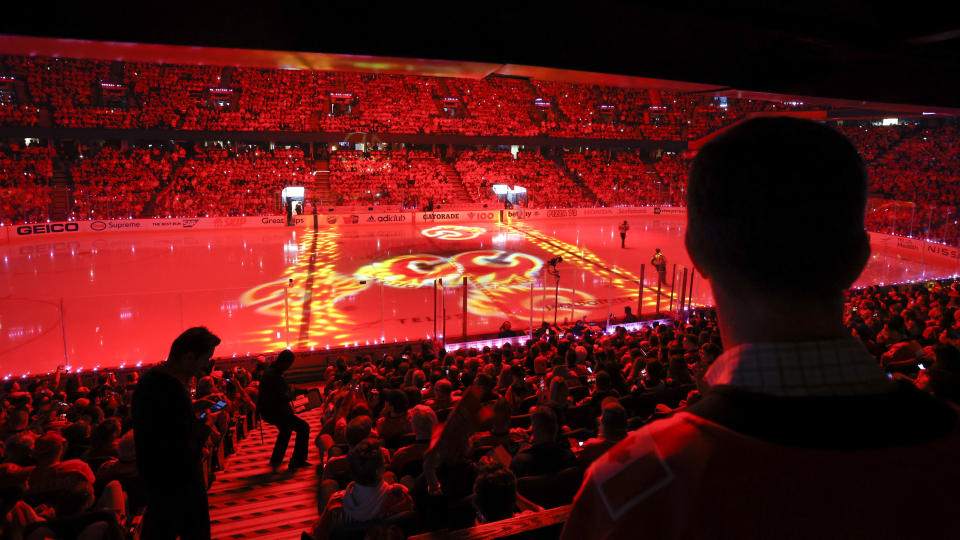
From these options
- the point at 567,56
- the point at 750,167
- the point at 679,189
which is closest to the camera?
the point at 750,167

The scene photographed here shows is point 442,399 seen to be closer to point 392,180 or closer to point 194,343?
point 194,343

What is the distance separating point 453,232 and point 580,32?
3021 centimetres

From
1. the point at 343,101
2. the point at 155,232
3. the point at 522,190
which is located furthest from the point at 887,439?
the point at 343,101

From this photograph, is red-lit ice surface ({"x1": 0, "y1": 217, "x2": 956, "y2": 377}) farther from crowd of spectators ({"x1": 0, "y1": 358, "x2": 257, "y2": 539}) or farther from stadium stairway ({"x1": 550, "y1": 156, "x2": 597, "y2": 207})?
stadium stairway ({"x1": 550, "y1": 156, "x2": 597, "y2": 207})

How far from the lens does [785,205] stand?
3.18 ft

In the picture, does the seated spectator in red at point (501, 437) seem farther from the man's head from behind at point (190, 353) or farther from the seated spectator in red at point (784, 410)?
the seated spectator in red at point (784, 410)

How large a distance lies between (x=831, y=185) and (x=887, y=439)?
0.40 metres

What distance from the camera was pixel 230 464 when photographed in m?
7.19

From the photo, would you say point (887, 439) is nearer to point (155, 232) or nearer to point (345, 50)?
point (345, 50)

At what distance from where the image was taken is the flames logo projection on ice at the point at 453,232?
31577 millimetres

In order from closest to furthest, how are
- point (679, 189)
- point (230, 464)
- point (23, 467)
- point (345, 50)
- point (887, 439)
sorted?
point (887, 439), point (345, 50), point (23, 467), point (230, 464), point (679, 189)

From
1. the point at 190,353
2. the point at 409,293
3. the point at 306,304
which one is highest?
the point at 190,353

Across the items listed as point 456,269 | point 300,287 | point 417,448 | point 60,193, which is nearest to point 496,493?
point 417,448

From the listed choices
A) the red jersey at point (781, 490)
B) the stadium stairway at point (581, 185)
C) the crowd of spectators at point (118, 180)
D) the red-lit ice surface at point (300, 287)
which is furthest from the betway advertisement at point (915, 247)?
the crowd of spectators at point (118, 180)
